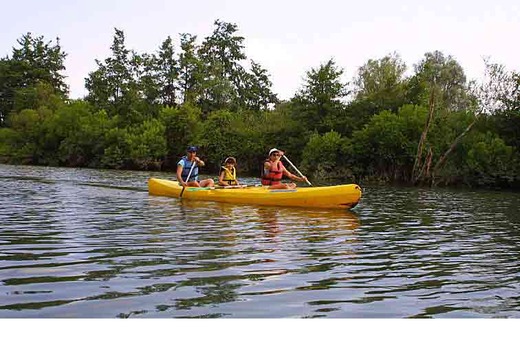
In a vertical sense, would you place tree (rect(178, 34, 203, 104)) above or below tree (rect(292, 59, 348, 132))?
above

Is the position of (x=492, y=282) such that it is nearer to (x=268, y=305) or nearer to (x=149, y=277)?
(x=268, y=305)

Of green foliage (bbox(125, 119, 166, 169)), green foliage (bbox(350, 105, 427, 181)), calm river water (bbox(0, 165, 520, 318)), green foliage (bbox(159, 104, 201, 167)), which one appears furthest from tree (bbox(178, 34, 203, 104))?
calm river water (bbox(0, 165, 520, 318))

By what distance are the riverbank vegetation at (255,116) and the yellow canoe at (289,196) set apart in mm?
14040

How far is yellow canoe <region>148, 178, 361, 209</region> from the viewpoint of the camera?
11188 mm

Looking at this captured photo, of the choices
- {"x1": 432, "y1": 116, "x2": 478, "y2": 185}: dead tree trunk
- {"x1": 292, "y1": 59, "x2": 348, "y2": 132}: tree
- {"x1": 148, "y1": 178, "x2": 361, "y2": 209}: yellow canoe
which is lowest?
{"x1": 148, "y1": 178, "x2": 361, "y2": 209}: yellow canoe

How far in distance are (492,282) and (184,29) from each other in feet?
150

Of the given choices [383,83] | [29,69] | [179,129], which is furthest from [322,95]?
[29,69]

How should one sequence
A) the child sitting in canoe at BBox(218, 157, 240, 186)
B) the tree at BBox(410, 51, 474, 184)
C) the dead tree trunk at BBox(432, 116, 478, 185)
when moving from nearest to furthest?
the child sitting in canoe at BBox(218, 157, 240, 186) < the dead tree trunk at BBox(432, 116, 478, 185) < the tree at BBox(410, 51, 474, 184)

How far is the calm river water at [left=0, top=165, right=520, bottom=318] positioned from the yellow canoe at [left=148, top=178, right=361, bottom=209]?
0.83 metres

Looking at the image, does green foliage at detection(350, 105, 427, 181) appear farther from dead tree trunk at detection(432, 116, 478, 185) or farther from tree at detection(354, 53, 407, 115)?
tree at detection(354, 53, 407, 115)

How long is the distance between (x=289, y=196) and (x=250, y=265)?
5.95 metres

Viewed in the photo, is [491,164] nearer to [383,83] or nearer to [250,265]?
[383,83]
